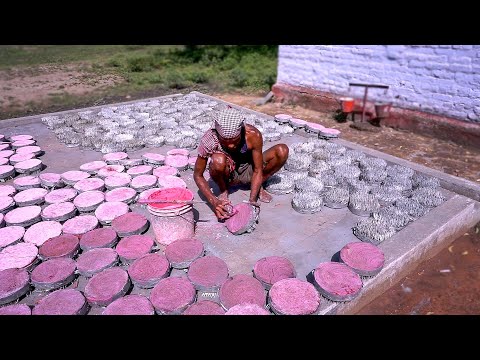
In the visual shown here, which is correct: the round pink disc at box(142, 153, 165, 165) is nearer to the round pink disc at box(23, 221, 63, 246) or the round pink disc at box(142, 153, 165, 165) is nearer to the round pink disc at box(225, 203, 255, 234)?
the round pink disc at box(23, 221, 63, 246)

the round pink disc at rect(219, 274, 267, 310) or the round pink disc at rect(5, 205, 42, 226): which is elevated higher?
the round pink disc at rect(5, 205, 42, 226)

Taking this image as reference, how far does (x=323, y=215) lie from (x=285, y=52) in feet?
21.5

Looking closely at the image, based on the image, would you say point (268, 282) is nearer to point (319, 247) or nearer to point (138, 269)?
point (319, 247)

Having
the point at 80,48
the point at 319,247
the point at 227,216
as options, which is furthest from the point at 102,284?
the point at 80,48

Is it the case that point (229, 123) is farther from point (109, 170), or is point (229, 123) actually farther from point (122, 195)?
point (109, 170)

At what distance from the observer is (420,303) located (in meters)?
3.01

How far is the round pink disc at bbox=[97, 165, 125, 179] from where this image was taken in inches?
182

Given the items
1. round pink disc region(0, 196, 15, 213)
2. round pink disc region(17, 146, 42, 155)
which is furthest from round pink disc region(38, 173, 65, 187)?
round pink disc region(17, 146, 42, 155)

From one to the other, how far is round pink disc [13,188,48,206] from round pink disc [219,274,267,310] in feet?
8.58

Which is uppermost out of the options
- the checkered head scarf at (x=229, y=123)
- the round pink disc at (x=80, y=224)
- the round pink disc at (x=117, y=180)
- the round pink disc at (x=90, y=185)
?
the checkered head scarf at (x=229, y=123)

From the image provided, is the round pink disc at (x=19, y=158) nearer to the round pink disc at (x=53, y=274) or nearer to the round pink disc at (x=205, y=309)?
the round pink disc at (x=53, y=274)

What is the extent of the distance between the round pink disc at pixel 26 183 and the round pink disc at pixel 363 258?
3.78 meters

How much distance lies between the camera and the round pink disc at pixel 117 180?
4.31 metres

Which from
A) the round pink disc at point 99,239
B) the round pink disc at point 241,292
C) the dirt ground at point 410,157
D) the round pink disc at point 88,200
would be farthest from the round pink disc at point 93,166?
the dirt ground at point 410,157
